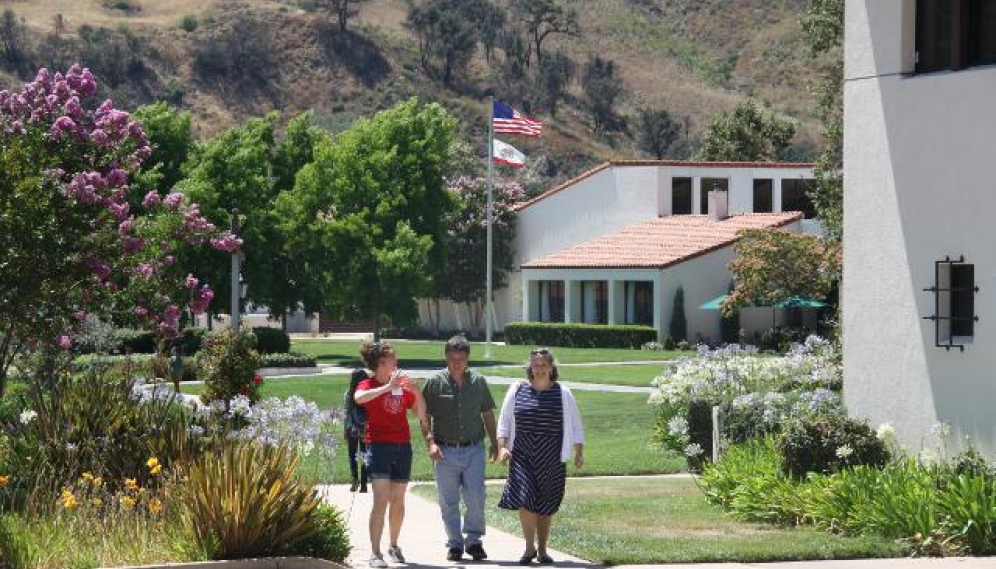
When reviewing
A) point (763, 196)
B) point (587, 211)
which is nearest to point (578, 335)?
point (587, 211)

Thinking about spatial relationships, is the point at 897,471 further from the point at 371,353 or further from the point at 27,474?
the point at 27,474

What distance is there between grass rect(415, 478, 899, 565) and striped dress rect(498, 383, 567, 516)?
26.5 inches

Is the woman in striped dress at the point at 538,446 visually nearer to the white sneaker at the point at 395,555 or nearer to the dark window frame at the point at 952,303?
the white sneaker at the point at 395,555

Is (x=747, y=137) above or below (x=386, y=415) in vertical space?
above

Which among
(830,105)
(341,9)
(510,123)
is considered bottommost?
(830,105)

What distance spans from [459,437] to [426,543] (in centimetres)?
146

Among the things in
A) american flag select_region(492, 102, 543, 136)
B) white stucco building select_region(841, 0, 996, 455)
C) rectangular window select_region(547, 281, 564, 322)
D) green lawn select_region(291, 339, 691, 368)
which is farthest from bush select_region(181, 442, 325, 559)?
rectangular window select_region(547, 281, 564, 322)

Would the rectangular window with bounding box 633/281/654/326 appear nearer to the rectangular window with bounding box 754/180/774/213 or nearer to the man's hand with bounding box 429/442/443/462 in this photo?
the rectangular window with bounding box 754/180/774/213

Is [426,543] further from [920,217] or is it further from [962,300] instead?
[920,217]

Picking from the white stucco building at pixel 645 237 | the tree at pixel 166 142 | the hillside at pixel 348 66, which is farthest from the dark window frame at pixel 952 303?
the hillside at pixel 348 66

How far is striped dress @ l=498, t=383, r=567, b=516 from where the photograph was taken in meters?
14.0

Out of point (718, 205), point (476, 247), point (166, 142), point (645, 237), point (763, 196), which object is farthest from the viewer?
point (476, 247)

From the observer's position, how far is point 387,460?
550 inches

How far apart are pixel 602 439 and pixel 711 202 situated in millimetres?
42185
